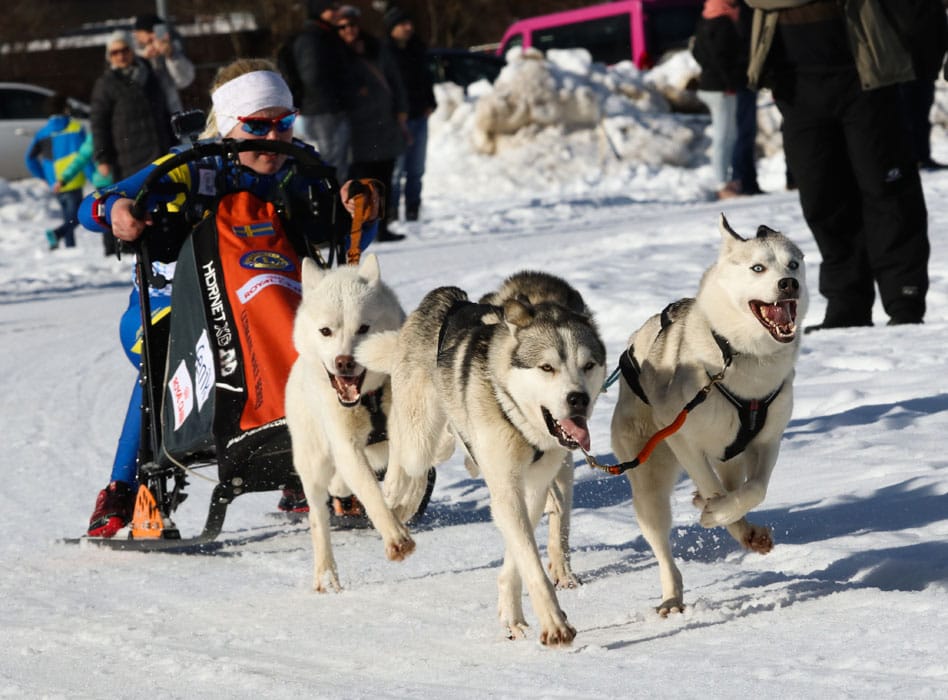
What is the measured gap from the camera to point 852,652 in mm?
3301

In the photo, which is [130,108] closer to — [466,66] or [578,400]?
[578,400]

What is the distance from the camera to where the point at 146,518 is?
5051 mm

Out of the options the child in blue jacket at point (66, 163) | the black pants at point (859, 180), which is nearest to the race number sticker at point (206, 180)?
the black pants at point (859, 180)

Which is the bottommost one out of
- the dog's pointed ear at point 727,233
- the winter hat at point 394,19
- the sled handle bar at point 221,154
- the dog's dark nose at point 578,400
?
the dog's dark nose at point 578,400

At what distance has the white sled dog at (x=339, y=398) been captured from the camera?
424 centimetres

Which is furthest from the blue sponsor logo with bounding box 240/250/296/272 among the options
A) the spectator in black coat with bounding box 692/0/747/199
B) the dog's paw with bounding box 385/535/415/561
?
the spectator in black coat with bounding box 692/0/747/199

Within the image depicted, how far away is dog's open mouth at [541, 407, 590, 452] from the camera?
11.5 ft

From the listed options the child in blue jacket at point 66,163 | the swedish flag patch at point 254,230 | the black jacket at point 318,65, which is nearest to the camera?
the swedish flag patch at point 254,230

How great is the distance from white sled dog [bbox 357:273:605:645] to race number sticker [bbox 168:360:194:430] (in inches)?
32.3

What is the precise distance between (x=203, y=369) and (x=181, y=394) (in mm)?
173

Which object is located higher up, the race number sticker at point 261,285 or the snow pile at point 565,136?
the race number sticker at point 261,285

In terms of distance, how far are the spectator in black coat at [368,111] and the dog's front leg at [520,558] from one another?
923 cm

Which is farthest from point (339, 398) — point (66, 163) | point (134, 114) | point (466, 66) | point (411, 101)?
point (466, 66)

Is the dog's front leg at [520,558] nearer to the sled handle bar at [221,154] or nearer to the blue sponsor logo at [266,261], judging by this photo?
the blue sponsor logo at [266,261]
